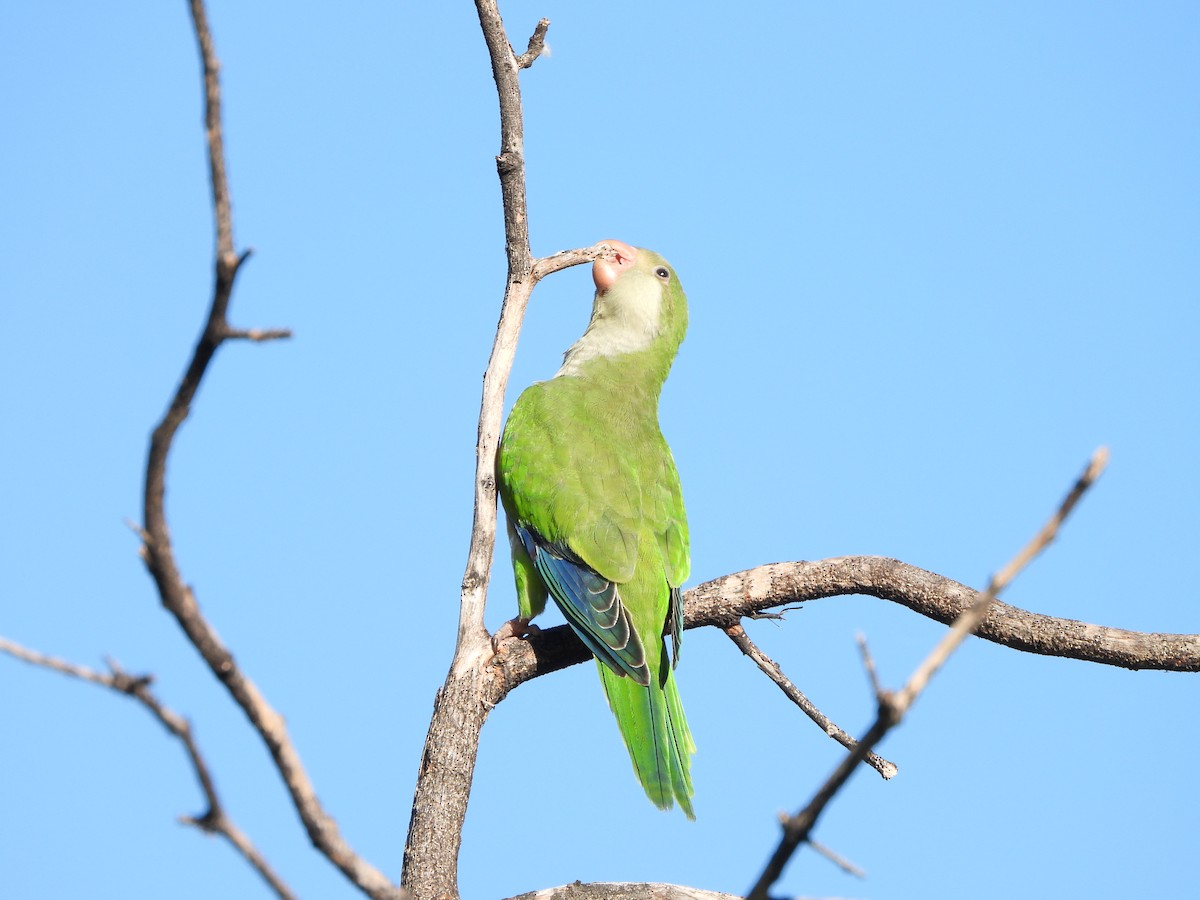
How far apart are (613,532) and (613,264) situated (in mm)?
1759

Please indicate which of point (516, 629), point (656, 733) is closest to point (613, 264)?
point (516, 629)

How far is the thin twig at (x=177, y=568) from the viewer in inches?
62.3

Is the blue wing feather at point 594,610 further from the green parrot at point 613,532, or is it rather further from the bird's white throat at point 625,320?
the bird's white throat at point 625,320

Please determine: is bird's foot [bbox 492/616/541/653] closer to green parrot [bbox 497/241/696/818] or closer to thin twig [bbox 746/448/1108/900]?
green parrot [bbox 497/241/696/818]

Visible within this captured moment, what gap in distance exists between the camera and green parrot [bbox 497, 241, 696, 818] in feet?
13.0

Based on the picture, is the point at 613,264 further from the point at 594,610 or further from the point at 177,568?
the point at 177,568

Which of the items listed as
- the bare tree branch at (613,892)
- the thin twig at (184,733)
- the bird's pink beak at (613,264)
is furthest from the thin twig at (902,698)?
the bird's pink beak at (613,264)

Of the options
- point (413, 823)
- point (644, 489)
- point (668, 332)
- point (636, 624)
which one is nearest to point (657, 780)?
point (636, 624)

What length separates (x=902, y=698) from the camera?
137 centimetres

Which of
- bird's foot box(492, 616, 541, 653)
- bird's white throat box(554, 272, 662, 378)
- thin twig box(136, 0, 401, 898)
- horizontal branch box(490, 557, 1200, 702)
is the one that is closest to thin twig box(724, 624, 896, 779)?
horizontal branch box(490, 557, 1200, 702)

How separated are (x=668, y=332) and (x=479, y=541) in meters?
1.90

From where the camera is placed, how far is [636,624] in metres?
4.12

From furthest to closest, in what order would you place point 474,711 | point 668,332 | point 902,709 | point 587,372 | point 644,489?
point 668,332, point 587,372, point 644,489, point 474,711, point 902,709

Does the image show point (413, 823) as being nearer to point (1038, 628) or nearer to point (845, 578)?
point (845, 578)
